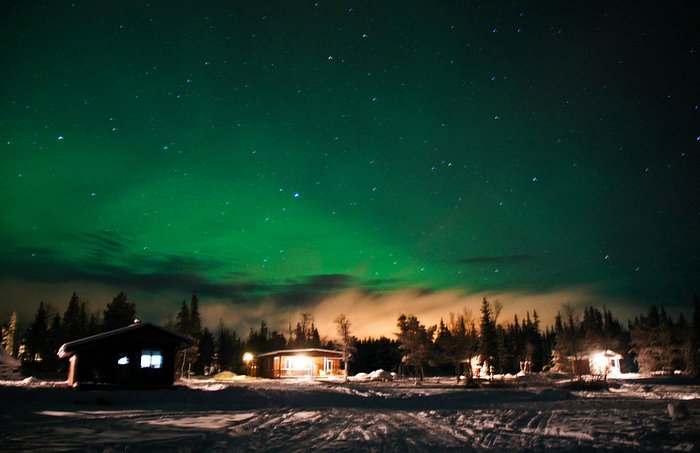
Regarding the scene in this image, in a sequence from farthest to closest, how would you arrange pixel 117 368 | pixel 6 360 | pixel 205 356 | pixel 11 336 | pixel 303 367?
pixel 11 336 < pixel 205 356 < pixel 303 367 < pixel 6 360 < pixel 117 368

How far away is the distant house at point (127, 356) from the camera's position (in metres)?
27.3

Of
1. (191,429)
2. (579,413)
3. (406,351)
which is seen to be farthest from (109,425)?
(406,351)

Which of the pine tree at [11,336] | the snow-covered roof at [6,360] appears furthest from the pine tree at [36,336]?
the snow-covered roof at [6,360]

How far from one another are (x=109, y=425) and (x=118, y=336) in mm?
17208

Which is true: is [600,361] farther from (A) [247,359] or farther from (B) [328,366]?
(A) [247,359]

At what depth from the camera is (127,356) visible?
91.4 ft

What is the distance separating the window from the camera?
28.0 meters

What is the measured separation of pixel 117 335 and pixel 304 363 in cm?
3796

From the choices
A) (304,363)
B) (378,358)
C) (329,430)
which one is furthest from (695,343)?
(329,430)

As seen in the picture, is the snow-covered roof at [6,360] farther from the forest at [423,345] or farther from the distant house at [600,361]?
the distant house at [600,361]

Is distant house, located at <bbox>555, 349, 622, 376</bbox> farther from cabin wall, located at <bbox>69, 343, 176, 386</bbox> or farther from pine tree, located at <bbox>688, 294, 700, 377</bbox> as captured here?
cabin wall, located at <bbox>69, 343, 176, 386</bbox>

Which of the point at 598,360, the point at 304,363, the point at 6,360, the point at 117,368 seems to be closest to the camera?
the point at 117,368

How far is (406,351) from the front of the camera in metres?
58.7

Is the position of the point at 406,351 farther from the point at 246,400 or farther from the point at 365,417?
the point at 365,417
